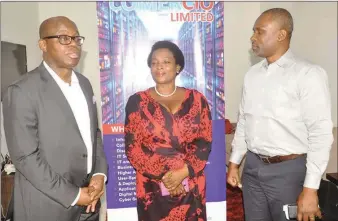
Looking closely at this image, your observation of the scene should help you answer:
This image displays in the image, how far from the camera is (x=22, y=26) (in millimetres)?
3135

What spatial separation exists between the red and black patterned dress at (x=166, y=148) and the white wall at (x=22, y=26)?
61.1 inches

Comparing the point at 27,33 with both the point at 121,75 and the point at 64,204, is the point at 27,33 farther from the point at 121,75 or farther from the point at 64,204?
the point at 64,204

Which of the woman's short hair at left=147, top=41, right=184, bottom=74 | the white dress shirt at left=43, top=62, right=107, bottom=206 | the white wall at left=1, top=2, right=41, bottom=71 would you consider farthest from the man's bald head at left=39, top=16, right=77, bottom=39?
the white wall at left=1, top=2, right=41, bottom=71

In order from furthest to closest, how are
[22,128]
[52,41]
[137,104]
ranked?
[137,104] → [52,41] → [22,128]

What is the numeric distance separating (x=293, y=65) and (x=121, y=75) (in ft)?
3.52

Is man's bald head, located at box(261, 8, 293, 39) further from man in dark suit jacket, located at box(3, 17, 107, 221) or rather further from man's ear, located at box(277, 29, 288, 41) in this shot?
man in dark suit jacket, located at box(3, 17, 107, 221)

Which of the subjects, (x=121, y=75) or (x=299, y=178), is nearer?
(x=299, y=178)

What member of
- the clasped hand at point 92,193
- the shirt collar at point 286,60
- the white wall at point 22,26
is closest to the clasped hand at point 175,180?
the clasped hand at point 92,193

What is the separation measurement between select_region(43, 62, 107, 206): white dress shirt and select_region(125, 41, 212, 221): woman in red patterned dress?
0.30 meters

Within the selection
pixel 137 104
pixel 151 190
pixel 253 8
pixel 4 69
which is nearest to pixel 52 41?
pixel 137 104

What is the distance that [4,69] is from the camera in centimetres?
265

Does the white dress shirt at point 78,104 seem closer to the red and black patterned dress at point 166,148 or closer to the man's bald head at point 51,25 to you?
the man's bald head at point 51,25

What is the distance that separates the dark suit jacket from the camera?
156cm

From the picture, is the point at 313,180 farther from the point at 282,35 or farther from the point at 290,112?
the point at 282,35
